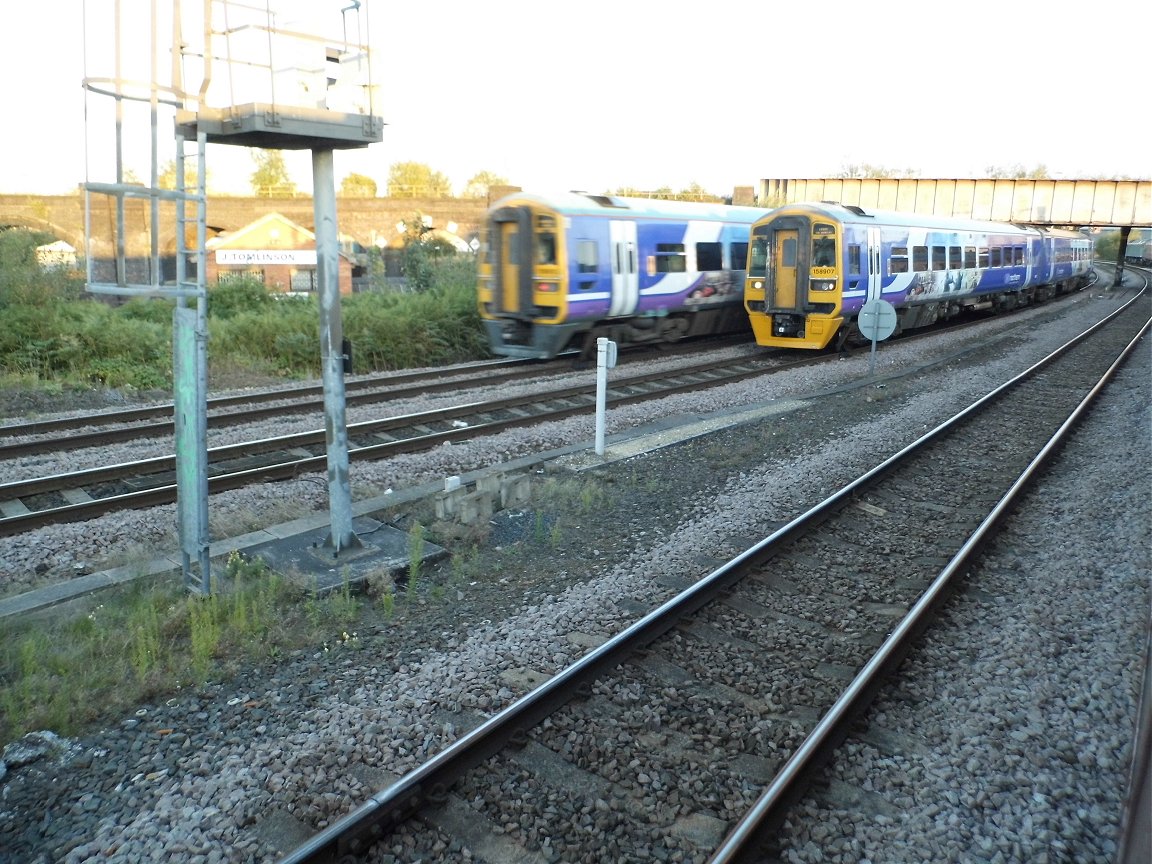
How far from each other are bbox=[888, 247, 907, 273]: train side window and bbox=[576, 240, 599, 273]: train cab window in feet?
24.0

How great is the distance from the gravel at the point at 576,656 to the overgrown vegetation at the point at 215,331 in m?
7.89

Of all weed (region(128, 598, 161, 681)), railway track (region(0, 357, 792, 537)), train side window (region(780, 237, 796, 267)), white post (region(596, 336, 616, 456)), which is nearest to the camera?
weed (region(128, 598, 161, 681))

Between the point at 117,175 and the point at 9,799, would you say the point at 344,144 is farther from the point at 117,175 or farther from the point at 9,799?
the point at 9,799

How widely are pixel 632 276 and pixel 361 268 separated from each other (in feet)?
80.8

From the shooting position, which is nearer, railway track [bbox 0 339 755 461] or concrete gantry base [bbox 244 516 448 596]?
concrete gantry base [bbox 244 516 448 596]

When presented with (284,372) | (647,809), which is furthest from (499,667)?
(284,372)

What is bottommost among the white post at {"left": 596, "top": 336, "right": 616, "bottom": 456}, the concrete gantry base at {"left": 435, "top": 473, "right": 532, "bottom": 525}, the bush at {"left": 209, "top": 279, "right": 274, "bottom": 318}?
the concrete gantry base at {"left": 435, "top": 473, "right": 532, "bottom": 525}

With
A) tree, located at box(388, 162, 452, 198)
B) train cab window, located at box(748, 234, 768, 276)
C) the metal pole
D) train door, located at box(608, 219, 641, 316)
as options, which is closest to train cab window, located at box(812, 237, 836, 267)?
train cab window, located at box(748, 234, 768, 276)

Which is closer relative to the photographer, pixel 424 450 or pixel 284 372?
pixel 424 450

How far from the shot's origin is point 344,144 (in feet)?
20.0

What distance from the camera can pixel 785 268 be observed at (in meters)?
17.4

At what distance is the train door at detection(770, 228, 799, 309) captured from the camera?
17297 mm

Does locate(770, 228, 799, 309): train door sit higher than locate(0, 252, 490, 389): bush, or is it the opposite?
locate(770, 228, 799, 309): train door

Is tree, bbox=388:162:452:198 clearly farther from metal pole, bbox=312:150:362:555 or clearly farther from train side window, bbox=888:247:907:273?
metal pole, bbox=312:150:362:555
